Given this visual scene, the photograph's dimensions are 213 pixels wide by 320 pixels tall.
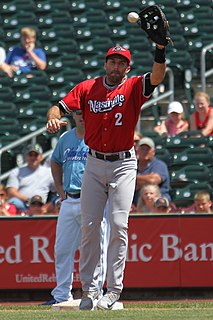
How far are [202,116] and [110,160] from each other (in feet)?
16.8

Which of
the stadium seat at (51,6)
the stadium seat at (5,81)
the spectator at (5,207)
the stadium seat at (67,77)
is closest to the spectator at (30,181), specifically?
the spectator at (5,207)

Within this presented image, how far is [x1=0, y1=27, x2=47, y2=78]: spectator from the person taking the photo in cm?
Answer: 1414

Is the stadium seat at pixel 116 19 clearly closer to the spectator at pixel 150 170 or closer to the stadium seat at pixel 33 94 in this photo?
the stadium seat at pixel 33 94

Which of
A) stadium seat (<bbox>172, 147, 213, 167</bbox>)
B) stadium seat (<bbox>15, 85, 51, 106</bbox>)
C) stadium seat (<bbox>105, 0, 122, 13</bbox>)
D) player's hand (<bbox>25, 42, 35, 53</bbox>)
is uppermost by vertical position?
stadium seat (<bbox>105, 0, 122, 13</bbox>)

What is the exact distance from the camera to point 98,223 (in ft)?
24.3

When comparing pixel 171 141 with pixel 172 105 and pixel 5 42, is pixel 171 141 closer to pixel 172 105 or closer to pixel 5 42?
pixel 172 105

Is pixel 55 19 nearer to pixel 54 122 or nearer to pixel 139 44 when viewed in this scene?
pixel 139 44

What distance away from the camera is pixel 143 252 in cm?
1048

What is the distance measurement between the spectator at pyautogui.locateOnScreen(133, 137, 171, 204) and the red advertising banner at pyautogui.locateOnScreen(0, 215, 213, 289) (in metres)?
1.07

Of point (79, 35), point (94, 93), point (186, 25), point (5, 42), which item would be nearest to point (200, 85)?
point (186, 25)

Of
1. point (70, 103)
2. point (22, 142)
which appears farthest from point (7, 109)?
point (70, 103)

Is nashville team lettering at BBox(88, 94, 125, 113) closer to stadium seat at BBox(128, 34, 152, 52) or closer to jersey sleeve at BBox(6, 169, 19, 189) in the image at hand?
jersey sleeve at BBox(6, 169, 19, 189)

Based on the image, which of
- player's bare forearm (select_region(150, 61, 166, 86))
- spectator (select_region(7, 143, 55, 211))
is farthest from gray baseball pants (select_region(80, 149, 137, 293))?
spectator (select_region(7, 143, 55, 211))

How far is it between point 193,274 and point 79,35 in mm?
5837
